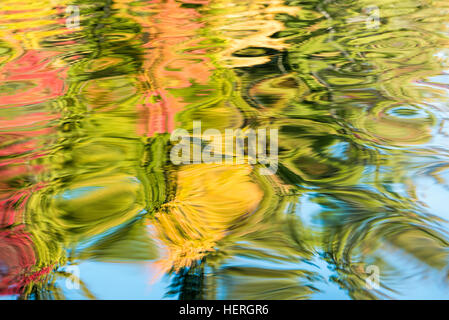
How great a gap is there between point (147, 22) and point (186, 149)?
1140mm

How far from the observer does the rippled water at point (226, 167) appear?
2.42 feet

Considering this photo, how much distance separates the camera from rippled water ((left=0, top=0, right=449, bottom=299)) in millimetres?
738

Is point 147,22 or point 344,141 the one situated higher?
point 147,22

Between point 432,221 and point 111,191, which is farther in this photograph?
point 111,191

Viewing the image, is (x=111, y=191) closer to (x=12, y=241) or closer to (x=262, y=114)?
(x=12, y=241)

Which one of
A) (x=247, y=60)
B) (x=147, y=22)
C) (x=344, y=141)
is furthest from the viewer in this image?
(x=147, y=22)

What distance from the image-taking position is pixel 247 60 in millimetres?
1593

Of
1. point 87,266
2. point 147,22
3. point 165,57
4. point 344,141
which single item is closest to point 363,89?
point 344,141

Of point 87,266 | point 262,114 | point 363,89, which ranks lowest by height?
point 87,266

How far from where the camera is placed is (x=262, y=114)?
1.24 metres

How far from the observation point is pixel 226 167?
102cm

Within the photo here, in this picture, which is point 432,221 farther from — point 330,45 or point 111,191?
point 330,45

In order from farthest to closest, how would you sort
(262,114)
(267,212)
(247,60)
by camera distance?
1. (247,60)
2. (262,114)
3. (267,212)

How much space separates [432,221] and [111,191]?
66 cm
